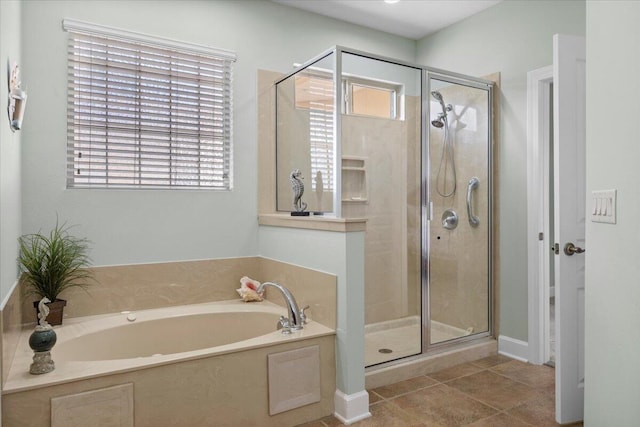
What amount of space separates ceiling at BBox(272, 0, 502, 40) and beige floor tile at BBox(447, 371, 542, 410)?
274cm

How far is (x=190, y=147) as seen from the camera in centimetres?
303

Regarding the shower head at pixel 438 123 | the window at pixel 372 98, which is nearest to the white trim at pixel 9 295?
the window at pixel 372 98

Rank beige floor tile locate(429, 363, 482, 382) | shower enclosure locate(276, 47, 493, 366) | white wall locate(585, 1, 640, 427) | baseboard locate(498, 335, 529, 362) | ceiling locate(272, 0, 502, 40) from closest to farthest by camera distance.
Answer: white wall locate(585, 1, 640, 427) < beige floor tile locate(429, 363, 482, 382) < shower enclosure locate(276, 47, 493, 366) < baseboard locate(498, 335, 529, 362) < ceiling locate(272, 0, 502, 40)

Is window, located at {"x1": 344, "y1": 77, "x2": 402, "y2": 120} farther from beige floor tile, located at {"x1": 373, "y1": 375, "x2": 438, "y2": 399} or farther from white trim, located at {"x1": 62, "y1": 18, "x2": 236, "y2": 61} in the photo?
beige floor tile, located at {"x1": 373, "y1": 375, "x2": 438, "y2": 399}

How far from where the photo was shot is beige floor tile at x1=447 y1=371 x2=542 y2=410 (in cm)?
255

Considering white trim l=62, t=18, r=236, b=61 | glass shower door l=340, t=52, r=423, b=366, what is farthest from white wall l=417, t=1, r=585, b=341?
white trim l=62, t=18, r=236, b=61

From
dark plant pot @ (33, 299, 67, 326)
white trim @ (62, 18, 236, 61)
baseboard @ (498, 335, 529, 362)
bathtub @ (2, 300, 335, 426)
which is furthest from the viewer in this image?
baseboard @ (498, 335, 529, 362)

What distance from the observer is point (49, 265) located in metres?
2.47

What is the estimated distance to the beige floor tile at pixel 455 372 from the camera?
2918 mm

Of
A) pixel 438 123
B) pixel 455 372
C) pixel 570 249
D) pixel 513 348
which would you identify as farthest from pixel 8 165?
pixel 513 348

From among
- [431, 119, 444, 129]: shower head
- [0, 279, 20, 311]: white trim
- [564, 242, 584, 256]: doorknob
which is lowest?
[0, 279, 20, 311]: white trim

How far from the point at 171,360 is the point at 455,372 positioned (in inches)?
77.2

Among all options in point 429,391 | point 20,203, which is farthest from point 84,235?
point 429,391

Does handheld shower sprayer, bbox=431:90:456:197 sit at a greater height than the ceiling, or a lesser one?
lesser
